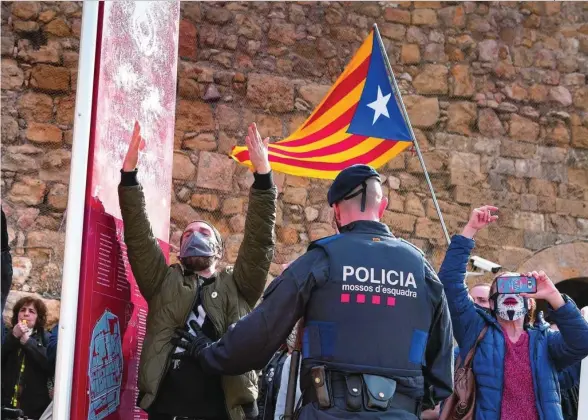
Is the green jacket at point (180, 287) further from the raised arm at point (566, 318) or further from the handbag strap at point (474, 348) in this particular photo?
the raised arm at point (566, 318)

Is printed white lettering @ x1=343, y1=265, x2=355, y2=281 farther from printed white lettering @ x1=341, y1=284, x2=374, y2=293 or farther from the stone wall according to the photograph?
the stone wall

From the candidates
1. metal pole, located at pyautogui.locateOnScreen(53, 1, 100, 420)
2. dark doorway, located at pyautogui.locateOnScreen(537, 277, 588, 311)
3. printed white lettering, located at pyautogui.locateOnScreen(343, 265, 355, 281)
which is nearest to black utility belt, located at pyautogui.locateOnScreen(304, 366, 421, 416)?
printed white lettering, located at pyautogui.locateOnScreen(343, 265, 355, 281)

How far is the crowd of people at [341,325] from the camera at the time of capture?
3271 mm

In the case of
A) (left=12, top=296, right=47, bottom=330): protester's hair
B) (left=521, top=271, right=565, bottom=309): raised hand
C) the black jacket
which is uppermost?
(left=521, top=271, right=565, bottom=309): raised hand

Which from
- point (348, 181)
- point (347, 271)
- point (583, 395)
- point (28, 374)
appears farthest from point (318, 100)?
point (347, 271)

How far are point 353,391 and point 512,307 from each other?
190 centimetres

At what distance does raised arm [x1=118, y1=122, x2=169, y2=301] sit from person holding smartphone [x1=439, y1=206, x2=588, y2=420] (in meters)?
1.60

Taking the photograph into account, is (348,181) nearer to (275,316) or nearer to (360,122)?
(275,316)

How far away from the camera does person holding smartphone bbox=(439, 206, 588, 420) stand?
4590 millimetres

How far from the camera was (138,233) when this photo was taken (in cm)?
402

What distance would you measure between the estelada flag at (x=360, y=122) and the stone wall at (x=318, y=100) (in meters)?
2.05

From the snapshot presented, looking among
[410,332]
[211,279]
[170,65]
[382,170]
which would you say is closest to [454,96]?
[382,170]

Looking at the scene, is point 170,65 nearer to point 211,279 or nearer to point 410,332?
point 211,279

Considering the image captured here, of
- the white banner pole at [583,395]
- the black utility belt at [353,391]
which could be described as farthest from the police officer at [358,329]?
the white banner pole at [583,395]
